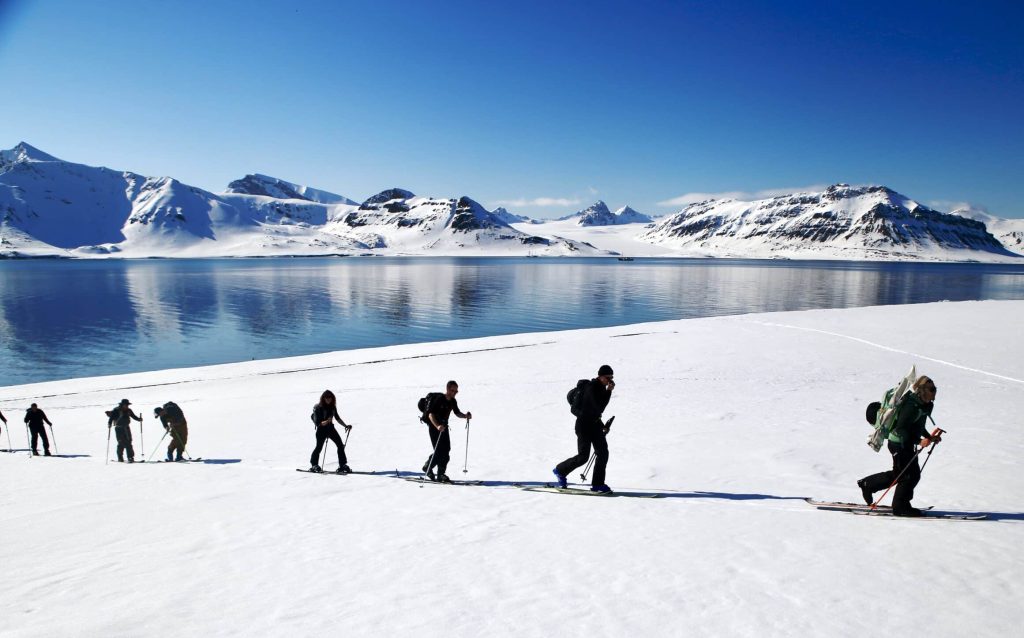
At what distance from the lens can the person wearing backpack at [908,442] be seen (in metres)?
7.77

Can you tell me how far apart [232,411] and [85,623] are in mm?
17645

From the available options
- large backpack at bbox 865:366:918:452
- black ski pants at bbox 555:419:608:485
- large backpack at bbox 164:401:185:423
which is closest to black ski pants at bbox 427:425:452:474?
black ski pants at bbox 555:419:608:485

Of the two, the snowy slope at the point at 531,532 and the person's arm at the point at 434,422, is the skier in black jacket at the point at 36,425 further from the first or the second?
the person's arm at the point at 434,422

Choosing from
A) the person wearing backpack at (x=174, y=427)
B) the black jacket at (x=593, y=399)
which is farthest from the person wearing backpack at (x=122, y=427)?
the black jacket at (x=593, y=399)

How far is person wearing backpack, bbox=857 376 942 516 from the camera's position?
7.77m

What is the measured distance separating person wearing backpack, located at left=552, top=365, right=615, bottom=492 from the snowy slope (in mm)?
566

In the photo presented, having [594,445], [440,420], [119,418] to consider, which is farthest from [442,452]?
[119,418]

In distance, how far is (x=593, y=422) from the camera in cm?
959

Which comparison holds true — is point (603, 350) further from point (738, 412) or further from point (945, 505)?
point (945, 505)

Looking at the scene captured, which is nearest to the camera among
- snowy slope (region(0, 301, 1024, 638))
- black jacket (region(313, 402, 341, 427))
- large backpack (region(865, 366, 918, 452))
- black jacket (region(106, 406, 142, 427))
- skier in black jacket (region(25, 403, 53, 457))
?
snowy slope (region(0, 301, 1024, 638))

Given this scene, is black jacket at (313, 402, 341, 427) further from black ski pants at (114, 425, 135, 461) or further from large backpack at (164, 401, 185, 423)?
black ski pants at (114, 425, 135, 461)

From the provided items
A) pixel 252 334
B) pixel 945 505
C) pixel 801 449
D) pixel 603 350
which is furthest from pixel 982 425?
pixel 252 334

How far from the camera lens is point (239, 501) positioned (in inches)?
380

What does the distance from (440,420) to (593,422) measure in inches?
126
